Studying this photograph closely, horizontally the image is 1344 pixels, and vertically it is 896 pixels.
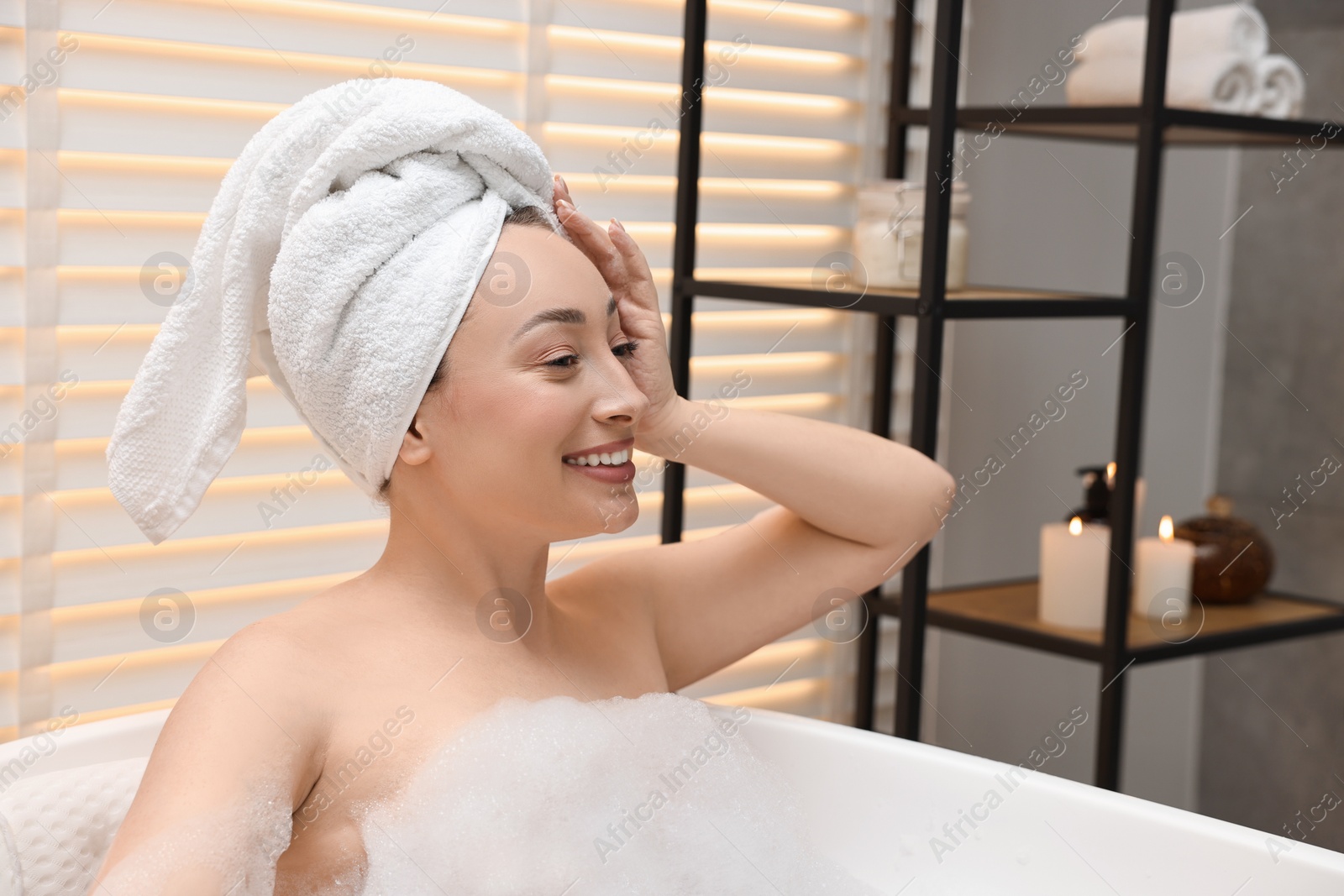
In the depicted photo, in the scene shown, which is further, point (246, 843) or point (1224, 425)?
point (1224, 425)

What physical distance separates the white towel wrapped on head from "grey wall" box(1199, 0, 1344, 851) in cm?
182

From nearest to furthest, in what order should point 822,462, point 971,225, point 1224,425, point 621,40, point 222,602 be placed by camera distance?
1. point 822,462
2. point 222,602
3. point 621,40
4. point 971,225
5. point 1224,425

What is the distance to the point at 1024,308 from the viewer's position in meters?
1.71

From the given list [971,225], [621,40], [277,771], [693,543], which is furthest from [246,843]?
[971,225]

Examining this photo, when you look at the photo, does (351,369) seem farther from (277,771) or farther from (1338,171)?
(1338,171)

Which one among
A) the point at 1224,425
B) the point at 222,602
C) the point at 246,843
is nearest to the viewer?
the point at 246,843

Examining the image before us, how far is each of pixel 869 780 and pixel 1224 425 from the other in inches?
59.7

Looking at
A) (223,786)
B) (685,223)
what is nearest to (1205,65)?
(685,223)

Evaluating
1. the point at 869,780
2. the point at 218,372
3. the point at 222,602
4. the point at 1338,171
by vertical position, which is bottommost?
the point at 869,780

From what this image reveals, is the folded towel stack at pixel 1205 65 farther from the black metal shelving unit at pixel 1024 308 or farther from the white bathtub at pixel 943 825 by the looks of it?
the white bathtub at pixel 943 825

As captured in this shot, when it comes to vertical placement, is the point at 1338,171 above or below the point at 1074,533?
above

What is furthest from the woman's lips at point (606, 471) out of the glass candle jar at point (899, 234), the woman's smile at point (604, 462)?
the glass candle jar at point (899, 234)

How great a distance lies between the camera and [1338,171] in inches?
93.4

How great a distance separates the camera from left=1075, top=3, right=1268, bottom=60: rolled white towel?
178 centimetres
